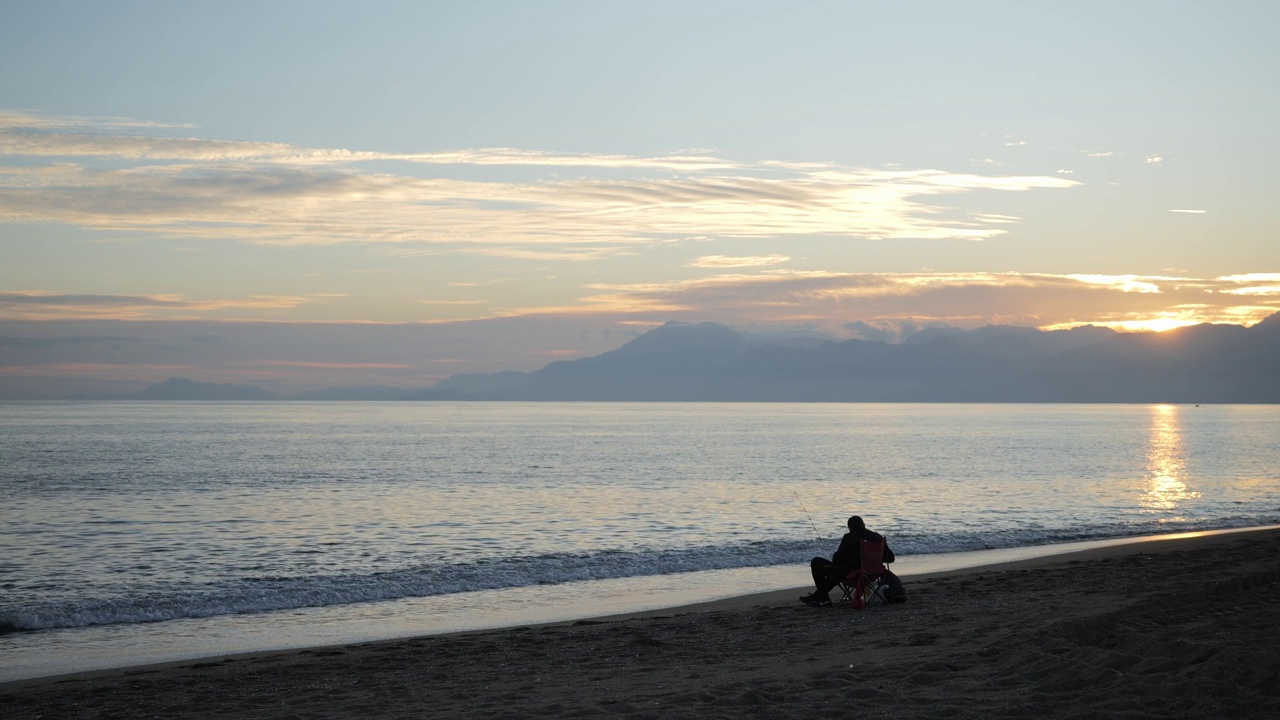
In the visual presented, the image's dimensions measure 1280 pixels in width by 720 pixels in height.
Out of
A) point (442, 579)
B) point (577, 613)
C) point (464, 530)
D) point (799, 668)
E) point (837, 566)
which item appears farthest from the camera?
point (464, 530)

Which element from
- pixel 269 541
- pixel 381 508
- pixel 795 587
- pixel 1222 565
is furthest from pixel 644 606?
pixel 381 508

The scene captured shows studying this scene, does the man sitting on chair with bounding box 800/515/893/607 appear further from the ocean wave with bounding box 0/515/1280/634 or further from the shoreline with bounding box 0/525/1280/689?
the ocean wave with bounding box 0/515/1280/634

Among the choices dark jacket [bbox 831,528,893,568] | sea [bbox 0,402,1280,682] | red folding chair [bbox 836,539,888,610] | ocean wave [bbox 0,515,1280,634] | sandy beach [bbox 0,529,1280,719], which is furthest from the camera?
ocean wave [bbox 0,515,1280,634]

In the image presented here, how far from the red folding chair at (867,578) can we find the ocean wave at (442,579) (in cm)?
717

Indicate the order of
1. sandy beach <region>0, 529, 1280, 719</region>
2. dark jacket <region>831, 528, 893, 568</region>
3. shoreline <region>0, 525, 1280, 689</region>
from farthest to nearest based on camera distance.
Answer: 1. dark jacket <region>831, 528, 893, 568</region>
2. shoreline <region>0, 525, 1280, 689</region>
3. sandy beach <region>0, 529, 1280, 719</region>

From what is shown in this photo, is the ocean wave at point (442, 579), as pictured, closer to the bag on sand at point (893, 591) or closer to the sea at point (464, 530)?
the sea at point (464, 530)

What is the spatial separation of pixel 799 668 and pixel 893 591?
543 centimetres

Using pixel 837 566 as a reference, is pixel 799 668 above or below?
below

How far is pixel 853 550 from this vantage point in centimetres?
1620

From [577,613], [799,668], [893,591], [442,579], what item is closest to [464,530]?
[442,579]

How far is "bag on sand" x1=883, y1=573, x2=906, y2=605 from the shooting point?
1595 centimetres

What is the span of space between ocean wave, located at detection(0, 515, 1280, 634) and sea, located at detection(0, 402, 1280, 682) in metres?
0.08

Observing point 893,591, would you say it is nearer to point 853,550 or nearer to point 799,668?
point 853,550

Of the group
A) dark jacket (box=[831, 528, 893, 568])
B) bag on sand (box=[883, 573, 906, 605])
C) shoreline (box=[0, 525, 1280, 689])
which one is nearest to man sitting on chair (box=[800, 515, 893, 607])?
dark jacket (box=[831, 528, 893, 568])
